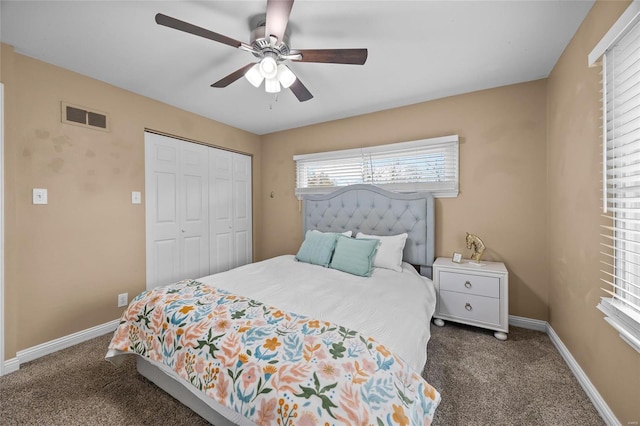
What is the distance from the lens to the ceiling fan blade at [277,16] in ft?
4.34

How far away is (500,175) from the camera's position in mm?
2607

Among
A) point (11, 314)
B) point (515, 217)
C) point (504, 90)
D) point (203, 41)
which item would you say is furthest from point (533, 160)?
point (11, 314)

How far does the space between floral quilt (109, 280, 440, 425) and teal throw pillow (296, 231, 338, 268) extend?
1183mm

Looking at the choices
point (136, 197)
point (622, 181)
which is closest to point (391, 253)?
point (622, 181)

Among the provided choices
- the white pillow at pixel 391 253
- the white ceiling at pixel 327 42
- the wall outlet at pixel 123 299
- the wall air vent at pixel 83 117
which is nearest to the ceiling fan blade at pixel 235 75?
the white ceiling at pixel 327 42

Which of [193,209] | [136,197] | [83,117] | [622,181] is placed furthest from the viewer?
[193,209]

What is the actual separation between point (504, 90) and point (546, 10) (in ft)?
3.47

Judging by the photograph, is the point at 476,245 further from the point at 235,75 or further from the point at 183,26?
the point at 183,26

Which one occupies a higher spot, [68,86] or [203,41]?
[203,41]

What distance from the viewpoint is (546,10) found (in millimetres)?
1612

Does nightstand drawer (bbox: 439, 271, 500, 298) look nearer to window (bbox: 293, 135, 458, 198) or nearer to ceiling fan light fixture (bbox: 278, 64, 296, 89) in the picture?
window (bbox: 293, 135, 458, 198)

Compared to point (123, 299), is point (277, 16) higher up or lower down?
higher up

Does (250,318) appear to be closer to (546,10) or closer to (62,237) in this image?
(62,237)

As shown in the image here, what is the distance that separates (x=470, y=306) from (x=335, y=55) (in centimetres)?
240
